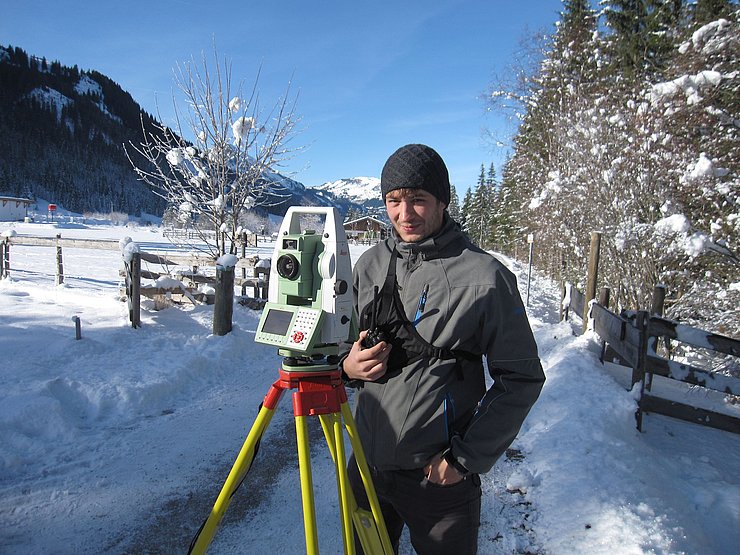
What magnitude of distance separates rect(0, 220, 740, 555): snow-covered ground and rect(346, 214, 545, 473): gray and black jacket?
1614mm

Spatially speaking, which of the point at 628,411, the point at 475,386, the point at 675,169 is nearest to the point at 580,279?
the point at 675,169

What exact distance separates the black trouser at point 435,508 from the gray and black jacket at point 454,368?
0.28 feet

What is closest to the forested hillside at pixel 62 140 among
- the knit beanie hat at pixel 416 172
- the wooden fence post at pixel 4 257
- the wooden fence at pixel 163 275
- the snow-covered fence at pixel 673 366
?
the wooden fence post at pixel 4 257

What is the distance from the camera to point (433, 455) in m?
1.57

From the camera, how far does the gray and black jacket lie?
1.45m

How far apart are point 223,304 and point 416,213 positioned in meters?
6.06

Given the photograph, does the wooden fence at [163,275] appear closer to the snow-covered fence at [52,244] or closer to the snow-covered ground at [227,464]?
the snow-covered fence at [52,244]

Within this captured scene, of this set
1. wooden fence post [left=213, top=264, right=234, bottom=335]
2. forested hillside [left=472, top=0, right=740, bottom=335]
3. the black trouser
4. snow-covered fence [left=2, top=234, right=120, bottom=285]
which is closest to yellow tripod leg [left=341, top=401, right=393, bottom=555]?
the black trouser

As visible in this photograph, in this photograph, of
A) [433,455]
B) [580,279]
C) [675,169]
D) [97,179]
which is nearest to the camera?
[433,455]

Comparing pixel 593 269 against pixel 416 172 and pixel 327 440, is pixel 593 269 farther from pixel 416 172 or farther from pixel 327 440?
pixel 327 440

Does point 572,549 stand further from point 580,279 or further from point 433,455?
point 580,279

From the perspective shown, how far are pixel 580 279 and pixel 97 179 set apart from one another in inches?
4549

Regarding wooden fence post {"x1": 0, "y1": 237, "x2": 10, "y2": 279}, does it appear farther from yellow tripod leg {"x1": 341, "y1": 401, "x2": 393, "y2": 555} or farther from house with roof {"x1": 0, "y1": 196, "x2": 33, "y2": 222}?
house with roof {"x1": 0, "y1": 196, "x2": 33, "y2": 222}

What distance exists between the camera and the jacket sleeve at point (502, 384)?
56.8 inches
